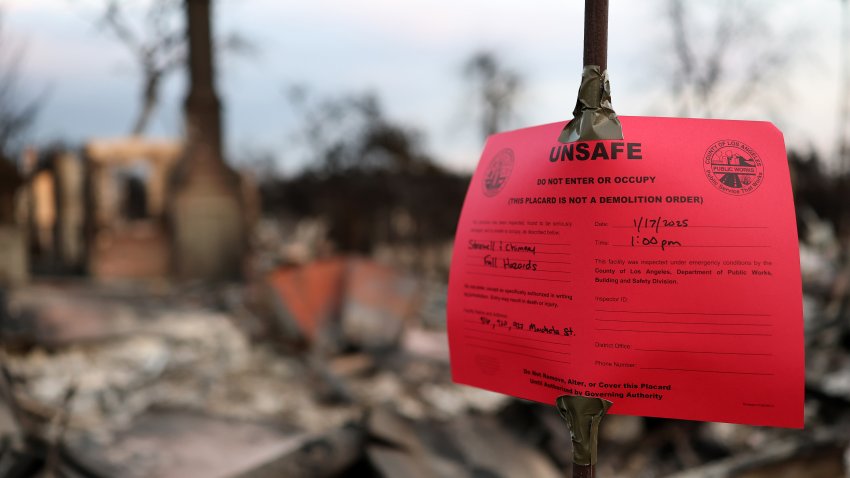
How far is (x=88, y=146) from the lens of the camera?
14406 millimetres

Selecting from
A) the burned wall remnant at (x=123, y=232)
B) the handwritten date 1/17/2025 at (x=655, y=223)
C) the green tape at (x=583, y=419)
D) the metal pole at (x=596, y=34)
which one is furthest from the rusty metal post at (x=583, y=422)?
the burned wall remnant at (x=123, y=232)

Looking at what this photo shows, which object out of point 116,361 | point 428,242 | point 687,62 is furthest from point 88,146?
point 687,62

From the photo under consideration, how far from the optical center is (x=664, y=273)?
1062 millimetres

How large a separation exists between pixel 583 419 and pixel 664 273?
1.03ft

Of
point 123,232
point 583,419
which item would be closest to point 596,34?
point 583,419

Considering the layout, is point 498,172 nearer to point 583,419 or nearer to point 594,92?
point 594,92

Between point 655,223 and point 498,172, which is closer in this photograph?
point 655,223

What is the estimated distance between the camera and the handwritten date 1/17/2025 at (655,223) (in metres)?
1.06

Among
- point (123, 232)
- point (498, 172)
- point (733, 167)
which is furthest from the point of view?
point (123, 232)

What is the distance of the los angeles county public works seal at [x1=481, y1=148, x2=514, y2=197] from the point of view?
3.98 ft

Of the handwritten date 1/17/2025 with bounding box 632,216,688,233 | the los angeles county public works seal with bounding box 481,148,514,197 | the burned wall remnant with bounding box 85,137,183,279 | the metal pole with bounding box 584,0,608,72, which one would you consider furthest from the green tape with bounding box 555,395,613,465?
the burned wall remnant with bounding box 85,137,183,279

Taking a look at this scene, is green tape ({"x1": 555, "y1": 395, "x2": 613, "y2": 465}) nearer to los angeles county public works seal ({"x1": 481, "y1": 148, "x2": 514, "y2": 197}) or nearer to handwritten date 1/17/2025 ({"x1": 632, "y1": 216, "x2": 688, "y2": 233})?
handwritten date 1/17/2025 ({"x1": 632, "y1": 216, "x2": 688, "y2": 233})

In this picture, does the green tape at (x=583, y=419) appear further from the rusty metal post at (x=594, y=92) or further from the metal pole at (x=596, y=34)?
the metal pole at (x=596, y=34)

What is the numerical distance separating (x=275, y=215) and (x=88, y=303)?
55.5 feet
